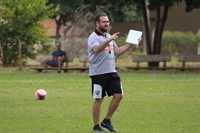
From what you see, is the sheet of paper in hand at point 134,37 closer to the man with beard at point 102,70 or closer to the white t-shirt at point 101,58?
the man with beard at point 102,70

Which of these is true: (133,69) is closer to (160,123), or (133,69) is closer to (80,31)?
(80,31)

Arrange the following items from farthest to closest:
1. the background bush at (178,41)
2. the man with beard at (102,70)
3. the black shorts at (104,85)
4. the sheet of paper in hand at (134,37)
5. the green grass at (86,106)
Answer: the background bush at (178,41) < the green grass at (86,106) < the black shorts at (104,85) < the man with beard at (102,70) < the sheet of paper in hand at (134,37)

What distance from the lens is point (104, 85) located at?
36.4 feet

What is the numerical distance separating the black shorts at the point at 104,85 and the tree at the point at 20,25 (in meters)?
22.2

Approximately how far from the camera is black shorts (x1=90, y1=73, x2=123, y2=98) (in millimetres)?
11055

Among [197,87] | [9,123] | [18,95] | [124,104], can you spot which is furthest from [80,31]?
[9,123]

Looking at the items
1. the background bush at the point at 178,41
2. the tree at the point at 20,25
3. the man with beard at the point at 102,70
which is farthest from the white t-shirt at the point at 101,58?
the background bush at the point at 178,41

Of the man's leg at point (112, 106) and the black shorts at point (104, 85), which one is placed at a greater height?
the black shorts at point (104, 85)

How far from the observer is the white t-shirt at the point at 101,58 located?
1096 centimetres

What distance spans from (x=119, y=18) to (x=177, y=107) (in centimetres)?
4935

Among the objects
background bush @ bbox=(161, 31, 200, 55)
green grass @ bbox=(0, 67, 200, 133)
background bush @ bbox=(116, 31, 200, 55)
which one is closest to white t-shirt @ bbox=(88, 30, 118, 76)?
green grass @ bbox=(0, 67, 200, 133)

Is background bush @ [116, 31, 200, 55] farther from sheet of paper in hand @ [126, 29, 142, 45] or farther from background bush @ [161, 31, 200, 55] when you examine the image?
sheet of paper in hand @ [126, 29, 142, 45]

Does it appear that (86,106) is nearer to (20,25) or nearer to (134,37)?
(134,37)

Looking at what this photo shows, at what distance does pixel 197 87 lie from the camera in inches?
853
